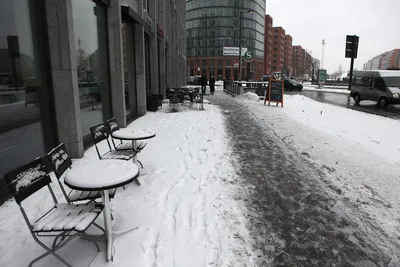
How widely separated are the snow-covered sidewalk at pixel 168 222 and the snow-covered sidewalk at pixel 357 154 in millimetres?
1994

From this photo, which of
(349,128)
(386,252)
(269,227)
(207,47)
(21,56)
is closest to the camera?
(386,252)

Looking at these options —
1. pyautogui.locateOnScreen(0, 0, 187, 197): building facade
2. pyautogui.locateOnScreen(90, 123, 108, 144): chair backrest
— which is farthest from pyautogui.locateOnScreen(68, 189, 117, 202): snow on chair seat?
pyautogui.locateOnScreen(0, 0, 187, 197): building facade

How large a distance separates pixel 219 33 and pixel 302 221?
93.3 metres

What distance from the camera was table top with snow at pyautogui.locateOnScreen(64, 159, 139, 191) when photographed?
9.49 feet

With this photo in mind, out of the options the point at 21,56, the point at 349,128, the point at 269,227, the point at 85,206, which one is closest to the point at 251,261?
the point at 269,227

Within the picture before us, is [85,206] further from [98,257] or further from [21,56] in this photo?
[21,56]

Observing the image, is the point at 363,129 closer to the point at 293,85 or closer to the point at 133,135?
the point at 133,135

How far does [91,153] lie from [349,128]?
906 cm

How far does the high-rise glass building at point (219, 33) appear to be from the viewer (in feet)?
295

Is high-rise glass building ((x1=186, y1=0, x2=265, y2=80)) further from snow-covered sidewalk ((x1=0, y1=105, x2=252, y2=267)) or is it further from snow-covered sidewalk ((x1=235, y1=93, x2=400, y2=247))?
snow-covered sidewalk ((x1=0, y1=105, x2=252, y2=267))

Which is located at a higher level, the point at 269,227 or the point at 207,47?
the point at 207,47

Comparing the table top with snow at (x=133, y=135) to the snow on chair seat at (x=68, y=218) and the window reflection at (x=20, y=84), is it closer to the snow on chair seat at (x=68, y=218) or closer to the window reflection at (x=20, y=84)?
the window reflection at (x=20, y=84)

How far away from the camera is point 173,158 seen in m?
6.54

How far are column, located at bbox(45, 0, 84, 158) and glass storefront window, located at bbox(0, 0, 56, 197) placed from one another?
0.14 m
